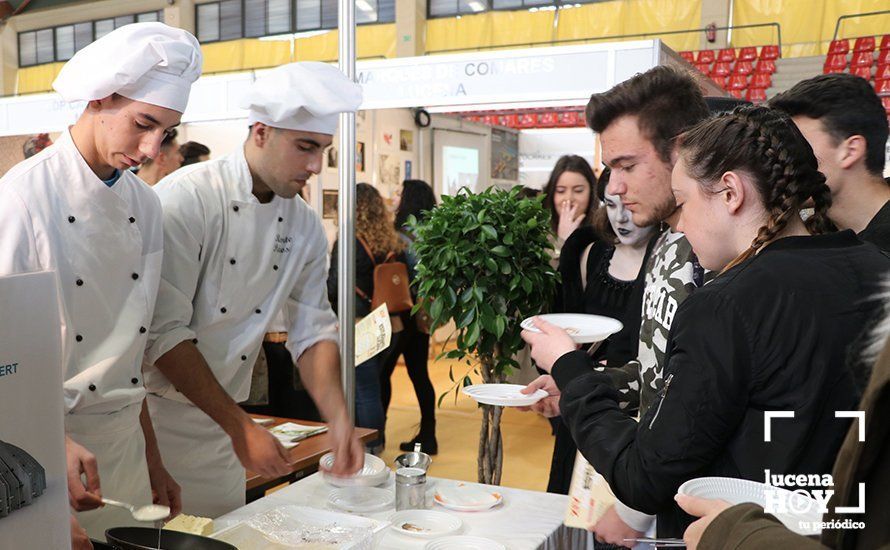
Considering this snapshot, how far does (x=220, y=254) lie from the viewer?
1.76m

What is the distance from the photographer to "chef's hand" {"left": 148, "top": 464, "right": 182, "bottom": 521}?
63.9 inches

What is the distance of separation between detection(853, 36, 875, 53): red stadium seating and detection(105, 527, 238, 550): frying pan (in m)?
11.8

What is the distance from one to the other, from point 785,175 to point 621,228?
124cm

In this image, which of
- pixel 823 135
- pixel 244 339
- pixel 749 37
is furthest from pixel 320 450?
pixel 749 37

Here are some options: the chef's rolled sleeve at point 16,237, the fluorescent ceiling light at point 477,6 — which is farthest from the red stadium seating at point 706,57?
the chef's rolled sleeve at point 16,237

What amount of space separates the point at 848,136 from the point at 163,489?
194 cm

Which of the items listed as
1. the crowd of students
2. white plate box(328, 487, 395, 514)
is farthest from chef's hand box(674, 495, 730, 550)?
white plate box(328, 487, 395, 514)

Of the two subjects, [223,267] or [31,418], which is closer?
[31,418]

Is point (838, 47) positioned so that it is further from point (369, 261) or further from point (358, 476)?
point (358, 476)

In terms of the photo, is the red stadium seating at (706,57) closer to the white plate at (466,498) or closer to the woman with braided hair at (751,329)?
the white plate at (466,498)

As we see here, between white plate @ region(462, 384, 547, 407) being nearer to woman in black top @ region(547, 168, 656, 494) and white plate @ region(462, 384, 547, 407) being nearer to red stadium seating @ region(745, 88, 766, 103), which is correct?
woman in black top @ region(547, 168, 656, 494)

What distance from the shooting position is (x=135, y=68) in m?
1.41

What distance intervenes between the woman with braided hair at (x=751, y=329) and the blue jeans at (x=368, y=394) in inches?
120

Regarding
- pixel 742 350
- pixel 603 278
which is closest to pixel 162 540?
pixel 742 350
